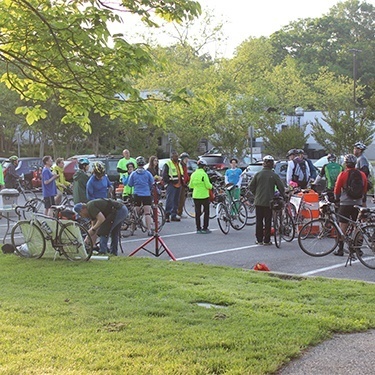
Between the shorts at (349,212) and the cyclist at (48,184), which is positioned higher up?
the cyclist at (48,184)

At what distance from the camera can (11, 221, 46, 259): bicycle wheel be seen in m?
11.4

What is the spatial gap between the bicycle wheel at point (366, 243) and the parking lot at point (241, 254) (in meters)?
0.19

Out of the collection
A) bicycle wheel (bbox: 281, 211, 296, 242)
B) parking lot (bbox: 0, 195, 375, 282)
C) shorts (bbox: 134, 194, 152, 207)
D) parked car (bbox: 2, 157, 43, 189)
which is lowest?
parking lot (bbox: 0, 195, 375, 282)

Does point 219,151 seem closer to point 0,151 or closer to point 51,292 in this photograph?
point 0,151

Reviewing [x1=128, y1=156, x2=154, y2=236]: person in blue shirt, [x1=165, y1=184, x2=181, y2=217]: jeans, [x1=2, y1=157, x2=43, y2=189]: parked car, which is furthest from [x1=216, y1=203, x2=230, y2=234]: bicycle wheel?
[x1=2, y1=157, x2=43, y2=189]: parked car

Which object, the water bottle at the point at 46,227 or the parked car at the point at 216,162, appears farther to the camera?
the parked car at the point at 216,162

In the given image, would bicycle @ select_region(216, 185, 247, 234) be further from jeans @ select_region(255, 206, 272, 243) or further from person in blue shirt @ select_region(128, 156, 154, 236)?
jeans @ select_region(255, 206, 272, 243)

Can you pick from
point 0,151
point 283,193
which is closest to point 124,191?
point 283,193

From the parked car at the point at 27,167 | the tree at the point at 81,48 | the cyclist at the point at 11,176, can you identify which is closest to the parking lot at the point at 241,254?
the tree at the point at 81,48

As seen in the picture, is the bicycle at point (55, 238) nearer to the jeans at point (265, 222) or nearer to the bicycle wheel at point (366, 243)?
the jeans at point (265, 222)

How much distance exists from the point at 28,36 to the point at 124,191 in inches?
393

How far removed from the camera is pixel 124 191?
57.7ft

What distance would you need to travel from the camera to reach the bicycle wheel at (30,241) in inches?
448

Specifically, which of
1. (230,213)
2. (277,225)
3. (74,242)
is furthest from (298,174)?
(74,242)
